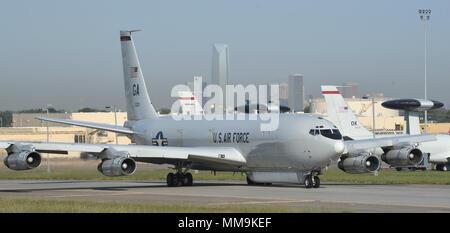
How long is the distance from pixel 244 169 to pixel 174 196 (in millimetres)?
9535

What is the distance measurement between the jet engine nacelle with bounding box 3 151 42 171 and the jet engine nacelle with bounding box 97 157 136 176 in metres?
3.61

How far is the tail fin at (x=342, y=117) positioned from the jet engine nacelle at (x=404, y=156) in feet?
95.7

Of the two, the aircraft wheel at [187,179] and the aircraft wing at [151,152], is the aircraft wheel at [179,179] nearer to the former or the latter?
the aircraft wheel at [187,179]

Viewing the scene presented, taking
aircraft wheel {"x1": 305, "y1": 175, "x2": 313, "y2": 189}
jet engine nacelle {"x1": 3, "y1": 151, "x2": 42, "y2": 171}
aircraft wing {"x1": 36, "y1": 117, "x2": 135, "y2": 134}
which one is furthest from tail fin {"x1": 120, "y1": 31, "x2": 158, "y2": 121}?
aircraft wheel {"x1": 305, "y1": 175, "x2": 313, "y2": 189}

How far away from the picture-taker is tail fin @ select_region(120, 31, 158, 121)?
181ft

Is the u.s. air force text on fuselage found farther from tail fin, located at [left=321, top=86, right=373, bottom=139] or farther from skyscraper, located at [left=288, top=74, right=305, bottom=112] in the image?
skyscraper, located at [left=288, top=74, right=305, bottom=112]

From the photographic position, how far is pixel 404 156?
148 feet

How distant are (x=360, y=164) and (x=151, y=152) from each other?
12621 millimetres

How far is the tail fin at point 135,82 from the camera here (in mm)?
55062

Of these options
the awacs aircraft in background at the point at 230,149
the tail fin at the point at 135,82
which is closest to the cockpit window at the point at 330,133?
the awacs aircraft in background at the point at 230,149

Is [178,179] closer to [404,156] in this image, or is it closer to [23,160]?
[23,160]

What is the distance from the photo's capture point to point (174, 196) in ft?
122

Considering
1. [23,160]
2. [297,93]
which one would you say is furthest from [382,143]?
[297,93]
